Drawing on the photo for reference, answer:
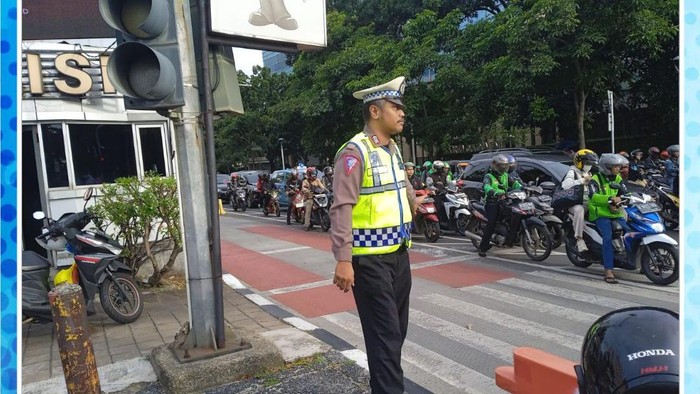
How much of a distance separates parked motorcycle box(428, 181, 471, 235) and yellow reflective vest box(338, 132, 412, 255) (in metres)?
7.39

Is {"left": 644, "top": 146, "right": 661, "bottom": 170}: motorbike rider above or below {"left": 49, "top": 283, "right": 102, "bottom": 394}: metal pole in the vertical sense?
above

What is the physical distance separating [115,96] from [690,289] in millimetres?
8100

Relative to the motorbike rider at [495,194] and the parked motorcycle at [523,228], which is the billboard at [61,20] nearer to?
the motorbike rider at [495,194]

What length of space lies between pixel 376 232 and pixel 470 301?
11.7 ft

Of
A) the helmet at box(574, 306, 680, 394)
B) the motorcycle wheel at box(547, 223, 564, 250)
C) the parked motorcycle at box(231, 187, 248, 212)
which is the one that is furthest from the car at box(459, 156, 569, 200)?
the parked motorcycle at box(231, 187, 248, 212)

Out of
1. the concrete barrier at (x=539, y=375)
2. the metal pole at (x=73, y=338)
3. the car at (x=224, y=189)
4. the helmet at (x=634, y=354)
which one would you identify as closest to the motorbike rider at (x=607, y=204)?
the concrete barrier at (x=539, y=375)

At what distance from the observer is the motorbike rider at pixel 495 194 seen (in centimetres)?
847

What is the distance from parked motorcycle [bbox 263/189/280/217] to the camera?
757 inches

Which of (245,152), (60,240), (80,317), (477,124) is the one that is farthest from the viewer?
(245,152)

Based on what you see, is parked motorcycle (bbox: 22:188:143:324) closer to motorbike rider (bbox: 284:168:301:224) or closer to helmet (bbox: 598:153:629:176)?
helmet (bbox: 598:153:629:176)

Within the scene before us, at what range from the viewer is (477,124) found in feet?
66.0

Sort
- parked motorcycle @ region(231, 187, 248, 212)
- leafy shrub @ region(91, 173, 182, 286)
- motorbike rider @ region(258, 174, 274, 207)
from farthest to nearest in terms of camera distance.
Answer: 1. parked motorcycle @ region(231, 187, 248, 212)
2. motorbike rider @ region(258, 174, 274, 207)
3. leafy shrub @ region(91, 173, 182, 286)

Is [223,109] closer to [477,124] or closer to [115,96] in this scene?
[115,96]

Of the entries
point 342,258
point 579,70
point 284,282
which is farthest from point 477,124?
point 342,258
